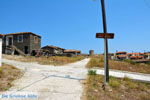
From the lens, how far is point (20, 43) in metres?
24.4

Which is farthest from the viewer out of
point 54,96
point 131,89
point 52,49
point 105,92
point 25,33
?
point 52,49

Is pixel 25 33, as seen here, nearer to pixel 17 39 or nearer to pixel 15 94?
pixel 17 39

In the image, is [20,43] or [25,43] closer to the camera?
[25,43]

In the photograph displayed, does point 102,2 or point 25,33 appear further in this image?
point 25,33

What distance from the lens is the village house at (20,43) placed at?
77.8ft

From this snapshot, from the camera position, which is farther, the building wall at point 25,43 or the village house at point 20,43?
the village house at point 20,43

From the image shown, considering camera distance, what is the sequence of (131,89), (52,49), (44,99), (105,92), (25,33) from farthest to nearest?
1. (52,49)
2. (25,33)
3. (131,89)
4. (105,92)
5. (44,99)

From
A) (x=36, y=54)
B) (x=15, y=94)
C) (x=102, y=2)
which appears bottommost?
(x=15, y=94)

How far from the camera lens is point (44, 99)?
12.1 feet

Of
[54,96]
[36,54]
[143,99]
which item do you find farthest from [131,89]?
[36,54]

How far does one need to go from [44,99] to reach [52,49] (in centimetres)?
3214

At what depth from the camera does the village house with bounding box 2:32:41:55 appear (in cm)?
2372

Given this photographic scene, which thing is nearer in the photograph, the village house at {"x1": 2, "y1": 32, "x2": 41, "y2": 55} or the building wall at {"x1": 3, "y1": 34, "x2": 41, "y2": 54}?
the building wall at {"x1": 3, "y1": 34, "x2": 41, "y2": 54}

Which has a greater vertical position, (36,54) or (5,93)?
(36,54)
